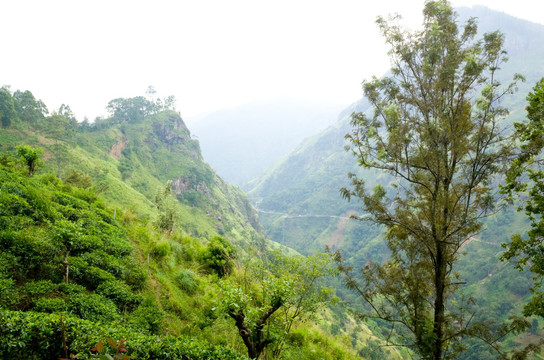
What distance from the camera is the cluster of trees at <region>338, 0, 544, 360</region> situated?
8.10 metres

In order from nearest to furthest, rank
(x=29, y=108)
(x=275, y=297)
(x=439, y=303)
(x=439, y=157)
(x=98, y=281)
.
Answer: (x=275, y=297) → (x=98, y=281) → (x=439, y=157) → (x=439, y=303) → (x=29, y=108)

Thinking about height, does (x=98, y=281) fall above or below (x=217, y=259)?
above

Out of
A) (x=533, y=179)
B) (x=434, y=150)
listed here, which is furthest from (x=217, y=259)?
(x=533, y=179)

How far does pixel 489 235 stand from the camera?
364 feet

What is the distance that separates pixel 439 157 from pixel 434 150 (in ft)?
0.84

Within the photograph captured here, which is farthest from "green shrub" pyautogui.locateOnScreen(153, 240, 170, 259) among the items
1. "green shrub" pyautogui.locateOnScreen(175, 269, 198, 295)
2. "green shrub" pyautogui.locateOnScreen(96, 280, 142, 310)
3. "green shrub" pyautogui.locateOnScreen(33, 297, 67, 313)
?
"green shrub" pyautogui.locateOnScreen(33, 297, 67, 313)

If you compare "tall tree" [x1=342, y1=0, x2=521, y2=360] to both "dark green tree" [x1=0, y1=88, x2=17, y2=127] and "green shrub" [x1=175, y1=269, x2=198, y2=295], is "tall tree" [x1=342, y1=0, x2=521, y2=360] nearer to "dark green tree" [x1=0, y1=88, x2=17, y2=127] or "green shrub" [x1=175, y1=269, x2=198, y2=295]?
"green shrub" [x1=175, y1=269, x2=198, y2=295]

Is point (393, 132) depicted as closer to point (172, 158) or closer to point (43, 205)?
point (43, 205)

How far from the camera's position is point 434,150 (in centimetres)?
830

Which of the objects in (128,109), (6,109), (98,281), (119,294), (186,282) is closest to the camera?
(119,294)

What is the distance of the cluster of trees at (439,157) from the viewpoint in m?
8.10

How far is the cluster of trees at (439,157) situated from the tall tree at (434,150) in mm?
35

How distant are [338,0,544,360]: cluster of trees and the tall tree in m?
0.04

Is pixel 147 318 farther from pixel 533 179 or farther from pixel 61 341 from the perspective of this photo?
pixel 533 179
